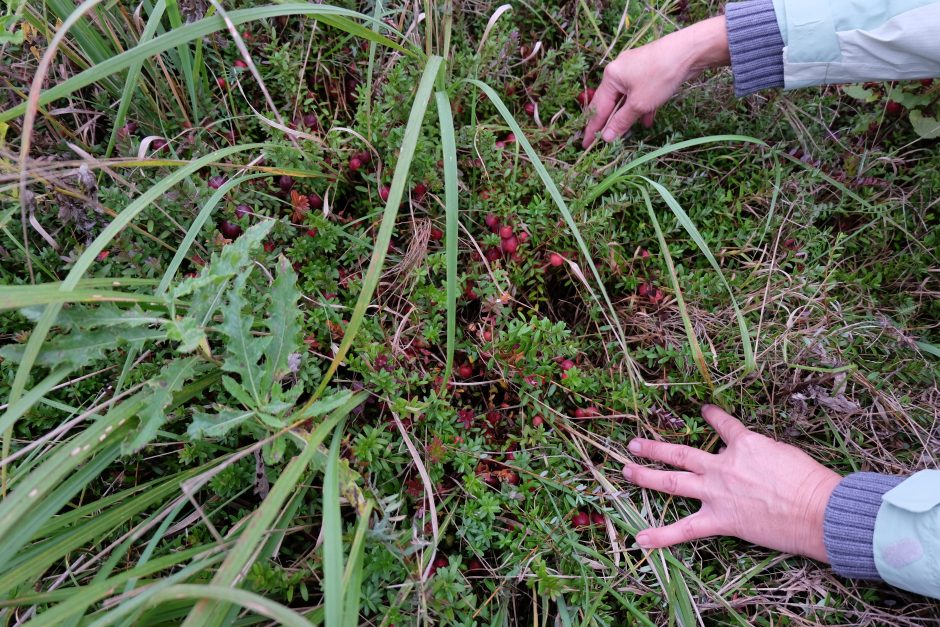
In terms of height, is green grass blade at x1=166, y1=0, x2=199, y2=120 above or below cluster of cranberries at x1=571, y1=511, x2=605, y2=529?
above

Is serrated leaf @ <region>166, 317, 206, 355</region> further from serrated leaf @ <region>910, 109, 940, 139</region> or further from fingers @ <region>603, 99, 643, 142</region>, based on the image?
serrated leaf @ <region>910, 109, 940, 139</region>

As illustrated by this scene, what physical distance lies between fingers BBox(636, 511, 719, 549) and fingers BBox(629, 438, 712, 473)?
177mm

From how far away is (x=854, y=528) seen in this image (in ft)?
6.59

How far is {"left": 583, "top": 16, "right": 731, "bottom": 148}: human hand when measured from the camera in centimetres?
254

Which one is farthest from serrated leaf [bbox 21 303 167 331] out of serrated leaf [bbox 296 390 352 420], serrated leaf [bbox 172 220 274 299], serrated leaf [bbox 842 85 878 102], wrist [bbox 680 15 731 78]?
serrated leaf [bbox 842 85 878 102]

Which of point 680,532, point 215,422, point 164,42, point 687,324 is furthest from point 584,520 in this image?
point 164,42

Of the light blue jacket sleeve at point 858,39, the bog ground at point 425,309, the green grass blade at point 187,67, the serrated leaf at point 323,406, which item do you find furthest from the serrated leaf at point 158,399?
the light blue jacket sleeve at point 858,39

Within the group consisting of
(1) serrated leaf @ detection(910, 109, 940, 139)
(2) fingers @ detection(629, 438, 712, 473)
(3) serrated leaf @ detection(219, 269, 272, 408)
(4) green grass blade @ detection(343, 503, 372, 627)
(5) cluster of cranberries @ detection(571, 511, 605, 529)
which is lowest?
(5) cluster of cranberries @ detection(571, 511, 605, 529)

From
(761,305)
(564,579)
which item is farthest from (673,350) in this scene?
(564,579)

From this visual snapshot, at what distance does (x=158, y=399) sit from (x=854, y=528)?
2.26m

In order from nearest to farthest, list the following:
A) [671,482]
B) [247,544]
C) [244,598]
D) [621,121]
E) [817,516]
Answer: [244,598] → [247,544] → [817,516] → [671,482] → [621,121]

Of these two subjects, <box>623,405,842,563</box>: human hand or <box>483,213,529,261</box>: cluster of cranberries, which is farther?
<box>483,213,529,261</box>: cluster of cranberries

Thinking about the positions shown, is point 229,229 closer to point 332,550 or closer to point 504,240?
point 504,240

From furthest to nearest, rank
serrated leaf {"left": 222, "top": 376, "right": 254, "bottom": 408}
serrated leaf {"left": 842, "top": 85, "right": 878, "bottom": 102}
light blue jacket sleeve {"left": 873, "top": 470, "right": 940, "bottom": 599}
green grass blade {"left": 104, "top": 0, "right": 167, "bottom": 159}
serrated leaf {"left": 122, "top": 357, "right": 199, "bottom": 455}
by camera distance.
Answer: serrated leaf {"left": 842, "top": 85, "right": 878, "bottom": 102} → green grass blade {"left": 104, "top": 0, "right": 167, "bottom": 159} → light blue jacket sleeve {"left": 873, "top": 470, "right": 940, "bottom": 599} → serrated leaf {"left": 222, "top": 376, "right": 254, "bottom": 408} → serrated leaf {"left": 122, "top": 357, "right": 199, "bottom": 455}
